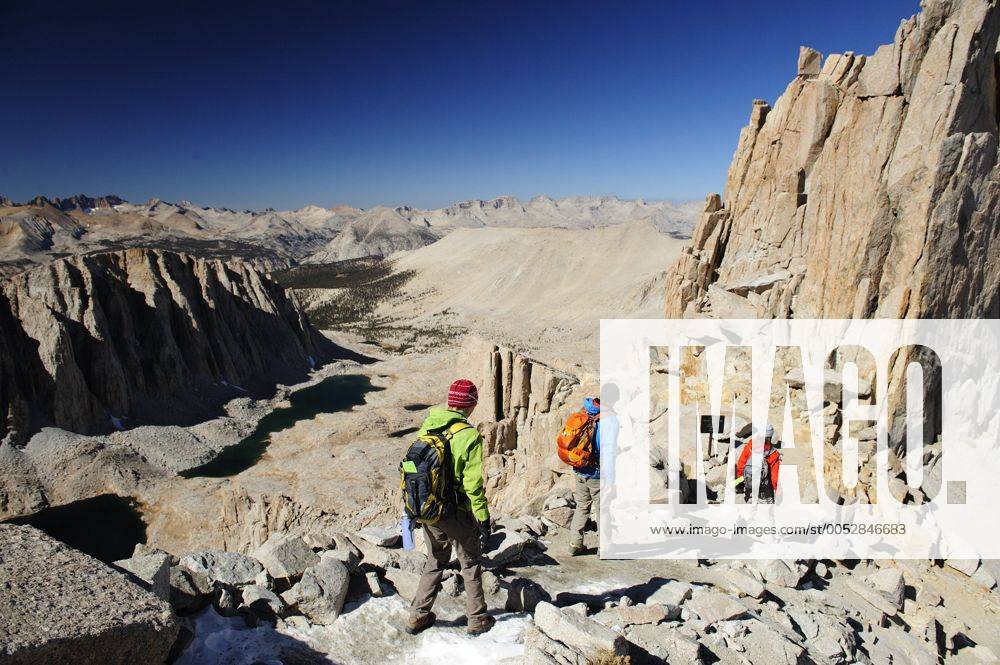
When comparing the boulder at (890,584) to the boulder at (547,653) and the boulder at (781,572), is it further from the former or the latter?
the boulder at (547,653)

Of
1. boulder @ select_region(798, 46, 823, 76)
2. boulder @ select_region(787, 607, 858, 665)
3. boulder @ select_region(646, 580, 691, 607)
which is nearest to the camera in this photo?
boulder @ select_region(787, 607, 858, 665)

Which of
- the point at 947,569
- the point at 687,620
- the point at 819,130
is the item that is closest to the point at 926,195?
the point at 819,130

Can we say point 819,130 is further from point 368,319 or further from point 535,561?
point 368,319

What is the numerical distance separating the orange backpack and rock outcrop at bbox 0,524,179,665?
5.07 metres

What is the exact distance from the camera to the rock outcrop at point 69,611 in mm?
3453

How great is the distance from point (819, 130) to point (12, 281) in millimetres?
38749

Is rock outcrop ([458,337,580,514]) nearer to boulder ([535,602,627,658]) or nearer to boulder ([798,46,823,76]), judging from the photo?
boulder ([535,602,627,658])

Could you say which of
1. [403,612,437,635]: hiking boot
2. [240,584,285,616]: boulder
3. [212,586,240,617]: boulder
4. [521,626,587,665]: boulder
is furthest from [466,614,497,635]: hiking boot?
[212,586,240,617]: boulder

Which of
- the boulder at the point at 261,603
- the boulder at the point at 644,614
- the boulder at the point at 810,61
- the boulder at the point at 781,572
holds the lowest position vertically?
the boulder at the point at 781,572

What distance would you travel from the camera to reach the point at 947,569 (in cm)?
973

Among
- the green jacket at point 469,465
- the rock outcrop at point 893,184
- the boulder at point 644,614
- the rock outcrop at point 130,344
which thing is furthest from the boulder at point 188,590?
the rock outcrop at point 130,344

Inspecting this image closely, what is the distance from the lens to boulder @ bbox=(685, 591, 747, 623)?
6.30 meters

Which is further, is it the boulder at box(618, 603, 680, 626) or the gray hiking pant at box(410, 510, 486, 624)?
the boulder at box(618, 603, 680, 626)

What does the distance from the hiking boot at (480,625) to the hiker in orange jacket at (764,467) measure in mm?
5595
